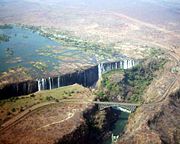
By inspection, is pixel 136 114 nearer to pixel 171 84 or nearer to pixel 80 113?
pixel 80 113

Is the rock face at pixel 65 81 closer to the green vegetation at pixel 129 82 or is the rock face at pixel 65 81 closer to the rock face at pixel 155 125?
the green vegetation at pixel 129 82

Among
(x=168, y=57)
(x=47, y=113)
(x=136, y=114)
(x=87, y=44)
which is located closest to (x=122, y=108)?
(x=136, y=114)

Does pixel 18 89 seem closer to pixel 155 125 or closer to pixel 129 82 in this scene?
pixel 129 82

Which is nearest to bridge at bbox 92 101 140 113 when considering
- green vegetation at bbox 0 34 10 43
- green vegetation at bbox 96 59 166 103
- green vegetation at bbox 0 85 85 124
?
green vegetation at bbox 96 59 166 103

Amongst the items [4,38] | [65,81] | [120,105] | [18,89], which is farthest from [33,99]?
[4,38]

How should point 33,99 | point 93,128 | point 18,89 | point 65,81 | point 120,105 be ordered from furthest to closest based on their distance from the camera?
point 65,81, point 18,89, point 33,99, point 120,105, point 93,128

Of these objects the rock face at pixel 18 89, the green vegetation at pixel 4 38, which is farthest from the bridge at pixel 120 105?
the green vegetation at pixel 4 38
